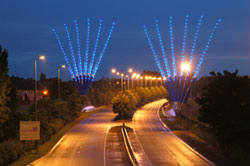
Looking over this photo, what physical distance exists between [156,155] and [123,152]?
281 centimetres

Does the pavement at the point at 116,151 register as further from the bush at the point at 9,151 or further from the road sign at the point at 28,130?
the bush at the point at 9,151

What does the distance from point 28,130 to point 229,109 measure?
608 inches

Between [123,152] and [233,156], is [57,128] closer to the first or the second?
[123,152]

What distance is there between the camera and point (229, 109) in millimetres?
28031

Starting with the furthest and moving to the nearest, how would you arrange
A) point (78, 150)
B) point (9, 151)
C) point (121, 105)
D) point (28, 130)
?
point (121, 105) < point (78, 150) < point (28, 130) < point (9, 151)

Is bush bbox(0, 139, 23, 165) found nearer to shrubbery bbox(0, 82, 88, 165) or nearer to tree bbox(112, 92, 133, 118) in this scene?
shrubbery bbox(0, 82, 88, 165)

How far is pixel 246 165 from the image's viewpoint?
2302 cm

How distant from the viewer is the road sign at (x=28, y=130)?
28.5 m

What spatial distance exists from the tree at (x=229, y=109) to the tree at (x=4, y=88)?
1521cm

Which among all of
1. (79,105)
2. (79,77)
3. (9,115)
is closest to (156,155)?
(9,115)

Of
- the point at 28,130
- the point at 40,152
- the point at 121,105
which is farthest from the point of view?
the point at 121,105

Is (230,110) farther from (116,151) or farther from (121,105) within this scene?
(121,105)

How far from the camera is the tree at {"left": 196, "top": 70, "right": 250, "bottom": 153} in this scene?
26.3 meters

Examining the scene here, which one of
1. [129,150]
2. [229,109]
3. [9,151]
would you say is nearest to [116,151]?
[129,150]
